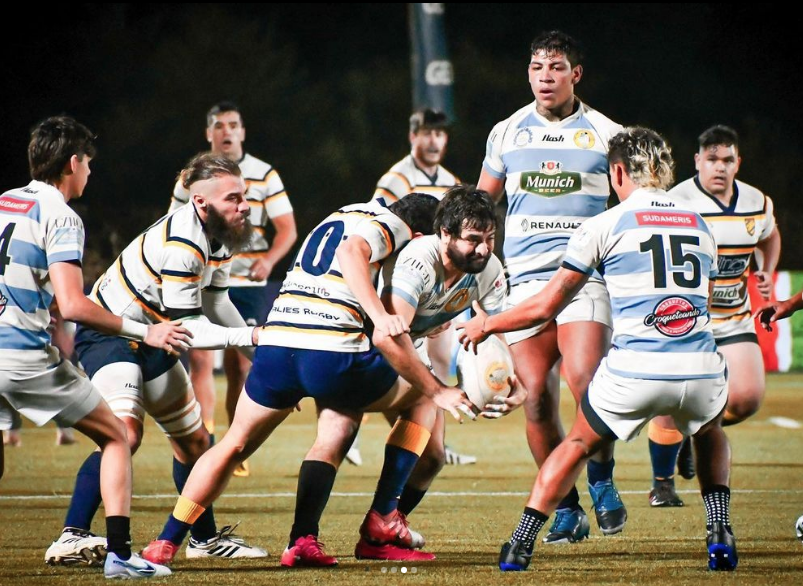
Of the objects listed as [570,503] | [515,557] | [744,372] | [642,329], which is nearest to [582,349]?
[570,503]

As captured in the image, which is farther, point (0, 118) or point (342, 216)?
point (0, 118)

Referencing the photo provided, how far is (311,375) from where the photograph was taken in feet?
18.8

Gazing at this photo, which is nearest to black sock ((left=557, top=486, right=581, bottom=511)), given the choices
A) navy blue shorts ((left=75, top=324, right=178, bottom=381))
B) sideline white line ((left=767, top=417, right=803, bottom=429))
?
navy blue shorts ((left=75, top=324, right=178, bottom=381))

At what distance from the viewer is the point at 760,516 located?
7.41 m

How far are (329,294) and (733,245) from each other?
3.48 m

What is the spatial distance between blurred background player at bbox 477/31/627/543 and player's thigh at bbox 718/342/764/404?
65.6 inches

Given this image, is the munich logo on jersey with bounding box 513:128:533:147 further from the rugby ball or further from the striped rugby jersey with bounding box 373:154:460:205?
the striped rugby jersey with bounding box 373:154:460:205

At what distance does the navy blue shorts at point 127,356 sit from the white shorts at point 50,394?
2.12 ft

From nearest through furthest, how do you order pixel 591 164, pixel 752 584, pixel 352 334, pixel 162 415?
pixel 752 584 < pixel 352 334 < pixel 162 415 < pixel 591 164

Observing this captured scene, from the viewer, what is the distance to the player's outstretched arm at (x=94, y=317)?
17.8 feet

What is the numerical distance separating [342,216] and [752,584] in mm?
2260

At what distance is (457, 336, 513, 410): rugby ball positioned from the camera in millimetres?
5641

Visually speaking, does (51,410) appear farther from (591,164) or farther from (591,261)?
(591,164)

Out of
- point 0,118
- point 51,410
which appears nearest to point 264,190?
point 51,410
